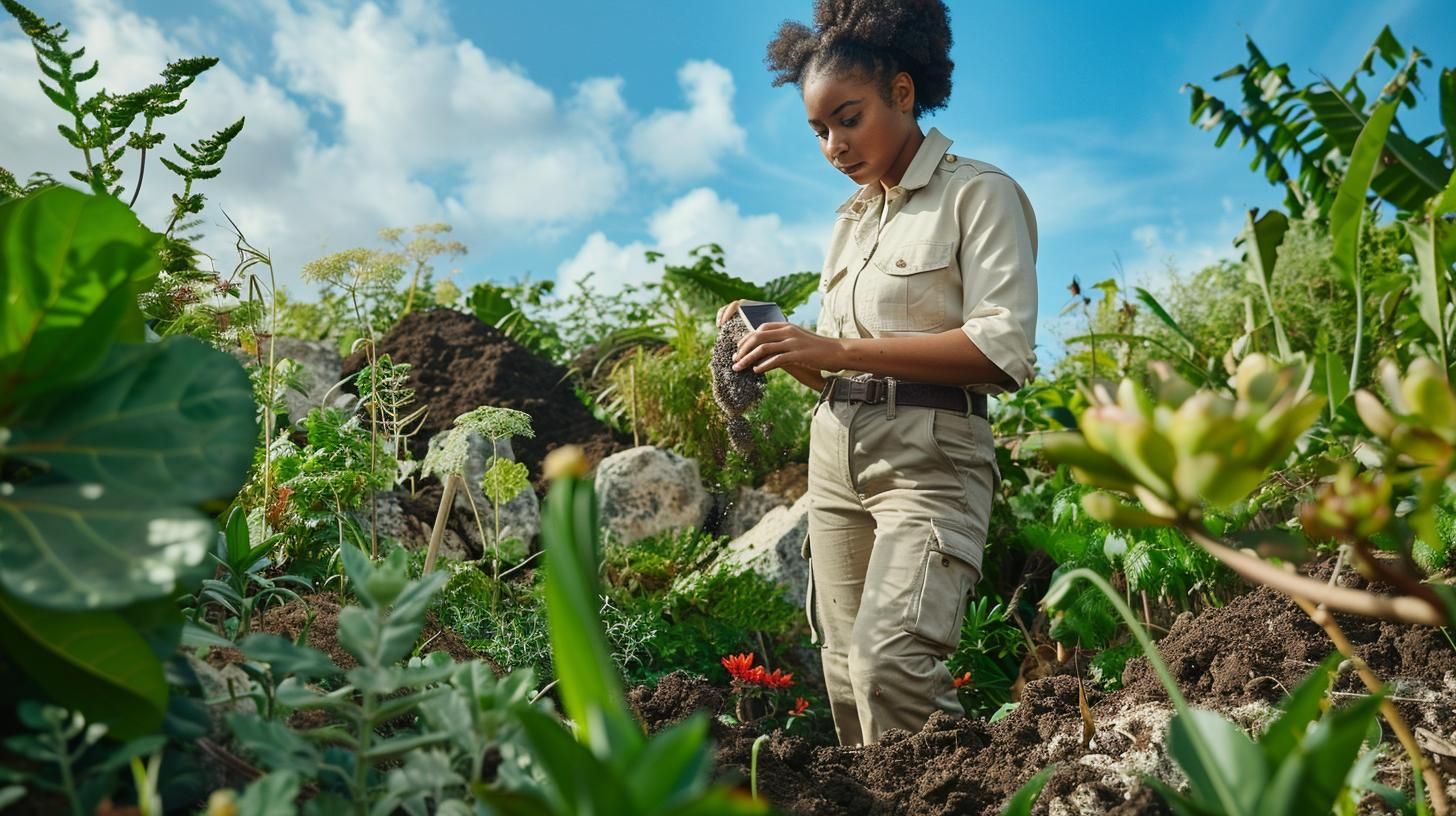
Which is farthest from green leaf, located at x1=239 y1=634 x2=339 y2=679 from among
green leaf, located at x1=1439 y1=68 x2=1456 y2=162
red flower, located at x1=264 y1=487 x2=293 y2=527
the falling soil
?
green leaf, located at x1=1439 y1=68 x2=1456 y2=162

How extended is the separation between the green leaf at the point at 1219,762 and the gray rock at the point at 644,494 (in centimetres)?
384

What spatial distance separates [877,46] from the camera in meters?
3.12

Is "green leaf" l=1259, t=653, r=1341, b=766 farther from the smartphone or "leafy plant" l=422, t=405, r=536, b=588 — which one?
the smartphone

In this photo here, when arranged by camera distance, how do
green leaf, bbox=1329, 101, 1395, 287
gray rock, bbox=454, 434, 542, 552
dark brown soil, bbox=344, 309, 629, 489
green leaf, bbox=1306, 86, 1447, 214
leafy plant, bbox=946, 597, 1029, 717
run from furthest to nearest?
green leaf, bbox=1306, 86, 1447, 214 < dark brown soil, bbox=344, 309, 629, 489 < gray rock, bbox=454, 434, 542, 552 < leafy plant, bbox=946, 597, 1029, 717 < green leaf, bbox=1329, 101, 1395, 287

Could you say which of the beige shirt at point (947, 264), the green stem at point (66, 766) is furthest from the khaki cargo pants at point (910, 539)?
the green stem at point (66, 766)

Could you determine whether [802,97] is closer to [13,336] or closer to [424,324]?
[13,336]

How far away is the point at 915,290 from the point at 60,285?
8.15 ft

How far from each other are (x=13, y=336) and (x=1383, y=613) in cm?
89

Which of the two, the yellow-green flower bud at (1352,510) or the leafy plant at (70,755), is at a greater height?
the yellow-green flower bud at (1352,510)

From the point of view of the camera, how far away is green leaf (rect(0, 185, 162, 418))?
0.73 m

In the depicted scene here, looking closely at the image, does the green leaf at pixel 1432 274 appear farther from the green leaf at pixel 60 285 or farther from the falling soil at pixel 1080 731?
the green leaf at pixel 60 285

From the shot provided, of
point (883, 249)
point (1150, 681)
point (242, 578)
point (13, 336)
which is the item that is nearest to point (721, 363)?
point (883, 249)

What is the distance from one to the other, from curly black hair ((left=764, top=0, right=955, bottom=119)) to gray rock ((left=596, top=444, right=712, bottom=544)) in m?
1.91

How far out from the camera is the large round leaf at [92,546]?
2.10 ft
